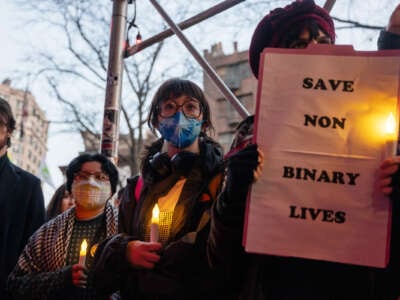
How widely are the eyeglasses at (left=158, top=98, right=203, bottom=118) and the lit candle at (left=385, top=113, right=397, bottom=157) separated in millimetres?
1266

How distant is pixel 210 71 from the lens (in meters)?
3.65

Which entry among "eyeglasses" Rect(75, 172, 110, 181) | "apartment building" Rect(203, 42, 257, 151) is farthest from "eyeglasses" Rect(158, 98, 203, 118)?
"apartment building" Rect(203, 42, 257, 151)

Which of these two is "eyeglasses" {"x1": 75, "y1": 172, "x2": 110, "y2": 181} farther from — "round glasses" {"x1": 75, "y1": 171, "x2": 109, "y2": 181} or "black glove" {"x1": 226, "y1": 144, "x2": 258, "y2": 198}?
"black glove" {"x1": 226, "y1": 144, "x2": 258, "y2": 198}

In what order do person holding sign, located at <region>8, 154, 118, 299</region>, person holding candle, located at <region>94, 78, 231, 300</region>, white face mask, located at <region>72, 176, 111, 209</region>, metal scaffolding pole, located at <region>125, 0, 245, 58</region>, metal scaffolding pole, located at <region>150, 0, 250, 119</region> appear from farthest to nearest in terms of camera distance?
1. metal scaffolding pole, located at <region>125, 0, 245, 58</region>
2. white face mask, located at <region>72, 176, 111, 209</region>
3. metal scaffolding pole, located at <region>150, 0, 250, 119</region>
4. person holding sign, located at <region>8, 154, 118, 299</region>
5. person holding candle, located at <region>94, 78, 231, 300</region>

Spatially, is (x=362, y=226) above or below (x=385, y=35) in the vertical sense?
below

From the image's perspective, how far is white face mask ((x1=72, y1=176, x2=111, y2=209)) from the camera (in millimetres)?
3420

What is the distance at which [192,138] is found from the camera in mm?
2600

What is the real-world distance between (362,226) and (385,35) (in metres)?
0.93

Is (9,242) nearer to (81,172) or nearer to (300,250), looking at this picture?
(81,172)

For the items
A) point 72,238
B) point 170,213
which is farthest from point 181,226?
point 72,238

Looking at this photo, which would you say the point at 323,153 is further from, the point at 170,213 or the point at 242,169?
the point at 170,213

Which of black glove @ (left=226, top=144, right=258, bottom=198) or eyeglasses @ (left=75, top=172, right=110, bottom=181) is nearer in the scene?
black glove @ (left=226, top=144, right=258, bottom=198)

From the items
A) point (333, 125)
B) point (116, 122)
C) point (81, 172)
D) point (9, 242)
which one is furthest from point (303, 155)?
point (116, 122)

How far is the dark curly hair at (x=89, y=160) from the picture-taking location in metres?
3.59
